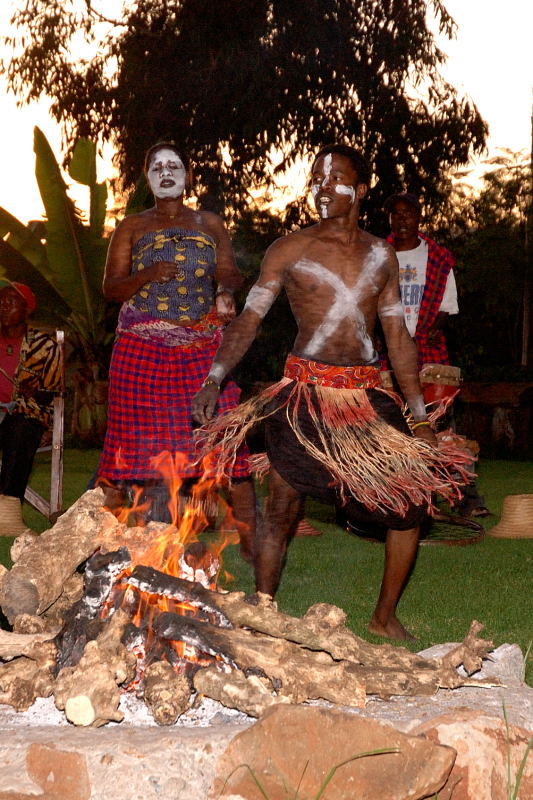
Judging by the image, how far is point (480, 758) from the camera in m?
2.65

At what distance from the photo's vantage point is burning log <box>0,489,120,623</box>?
129 inches

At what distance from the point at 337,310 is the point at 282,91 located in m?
14.9

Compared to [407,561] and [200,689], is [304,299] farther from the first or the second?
[200,689]

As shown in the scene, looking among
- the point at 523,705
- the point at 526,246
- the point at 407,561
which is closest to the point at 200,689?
the point at 523,705

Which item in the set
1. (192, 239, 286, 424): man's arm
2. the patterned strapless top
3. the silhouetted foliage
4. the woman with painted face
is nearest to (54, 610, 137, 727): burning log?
(192, 239, 286, 424): man's arm

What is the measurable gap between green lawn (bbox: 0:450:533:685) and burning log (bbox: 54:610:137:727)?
5.70 feet

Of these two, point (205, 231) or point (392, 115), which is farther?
point (392, 115)

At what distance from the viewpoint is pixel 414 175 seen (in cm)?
1906

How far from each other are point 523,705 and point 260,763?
0.81m

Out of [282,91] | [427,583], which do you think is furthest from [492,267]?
[427,583]

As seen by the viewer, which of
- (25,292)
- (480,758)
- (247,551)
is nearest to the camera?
(480,758)

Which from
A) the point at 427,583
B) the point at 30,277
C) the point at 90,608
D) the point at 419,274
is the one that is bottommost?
the point at 427,583

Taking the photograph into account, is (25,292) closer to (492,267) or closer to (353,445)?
(353,445)

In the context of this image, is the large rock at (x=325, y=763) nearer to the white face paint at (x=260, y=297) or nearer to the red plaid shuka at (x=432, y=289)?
the white face paint at (x=260, y=297)
